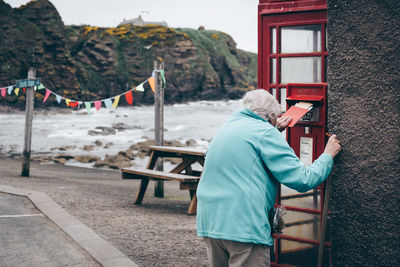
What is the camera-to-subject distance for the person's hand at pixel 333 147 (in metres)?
3.02

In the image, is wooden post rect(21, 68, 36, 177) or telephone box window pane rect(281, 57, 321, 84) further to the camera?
wooden post rect(21, 68, 36, 177)

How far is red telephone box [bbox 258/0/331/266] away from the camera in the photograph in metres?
3.73

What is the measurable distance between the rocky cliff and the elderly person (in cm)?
5963

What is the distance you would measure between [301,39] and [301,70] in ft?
0.83

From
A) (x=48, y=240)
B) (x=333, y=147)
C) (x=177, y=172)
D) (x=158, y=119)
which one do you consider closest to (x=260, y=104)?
(x=333, y=147)

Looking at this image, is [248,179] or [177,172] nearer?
[248,179]

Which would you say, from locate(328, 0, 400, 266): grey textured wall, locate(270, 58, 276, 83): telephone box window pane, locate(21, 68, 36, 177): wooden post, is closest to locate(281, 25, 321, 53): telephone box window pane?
locate(270, 58, 276, 83): telephone box window pane

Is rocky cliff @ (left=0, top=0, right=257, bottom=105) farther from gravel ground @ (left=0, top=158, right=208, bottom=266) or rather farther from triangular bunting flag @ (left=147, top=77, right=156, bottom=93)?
gravel ground @ (left=0, top=158, right=208, bottom=266)

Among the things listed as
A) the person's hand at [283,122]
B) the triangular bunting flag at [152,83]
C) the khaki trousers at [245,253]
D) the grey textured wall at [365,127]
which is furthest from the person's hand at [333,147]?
the triangular bunting flag at [152,83]

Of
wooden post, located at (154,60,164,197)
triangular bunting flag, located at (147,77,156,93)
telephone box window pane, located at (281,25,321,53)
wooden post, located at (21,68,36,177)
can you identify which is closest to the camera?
telephone box window pane, located at (281,25,321,53)

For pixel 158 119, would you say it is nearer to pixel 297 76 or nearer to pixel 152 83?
pixel 152 83

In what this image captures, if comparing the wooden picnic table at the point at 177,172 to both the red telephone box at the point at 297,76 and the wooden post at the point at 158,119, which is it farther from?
the red telephone box at the point at 297,76

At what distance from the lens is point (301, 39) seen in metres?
4.00

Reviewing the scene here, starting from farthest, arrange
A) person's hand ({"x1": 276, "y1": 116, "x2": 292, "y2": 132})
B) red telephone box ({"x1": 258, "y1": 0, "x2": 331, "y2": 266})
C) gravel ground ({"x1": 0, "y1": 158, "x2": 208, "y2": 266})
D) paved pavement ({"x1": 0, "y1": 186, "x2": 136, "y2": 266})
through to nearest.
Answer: gravel ground ({"x1": 0, "y1": 158, "x2": 208, "y2": 266}), paved pavement ({"x1": 0, "y1": 186, "x2": 136, "y2": 266}), red telephone box ({"x1": 258, "y1": 0, "x2": 331, "y2": 266}), person's hand ({"x1": 276, "y1": 116, "x2": 292, "y2": 132})
